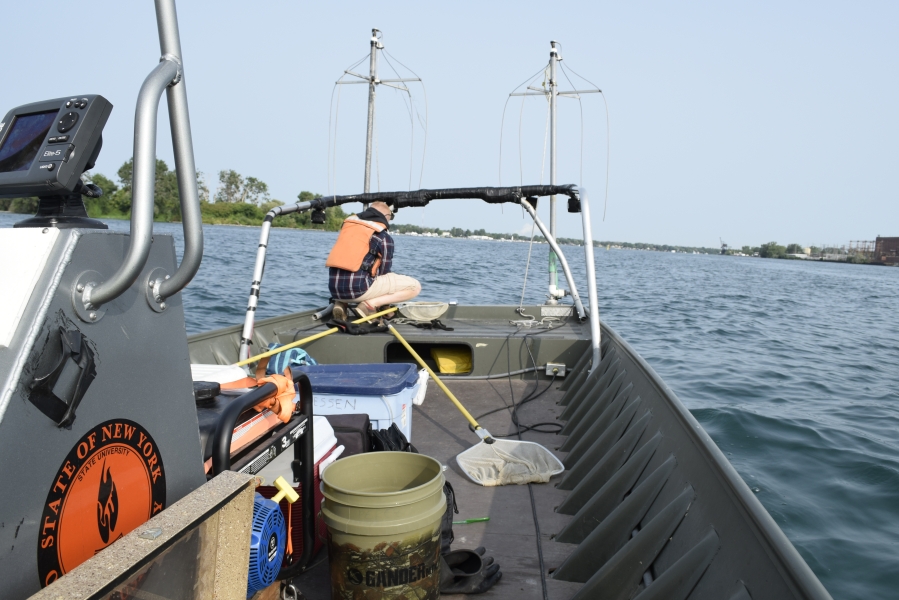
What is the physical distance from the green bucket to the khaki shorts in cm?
414

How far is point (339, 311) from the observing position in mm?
6395

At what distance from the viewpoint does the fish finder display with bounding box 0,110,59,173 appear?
1.35 meters

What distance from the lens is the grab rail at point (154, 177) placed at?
1263mm

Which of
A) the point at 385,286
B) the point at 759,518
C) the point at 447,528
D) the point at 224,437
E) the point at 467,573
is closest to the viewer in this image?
the point at 224,437

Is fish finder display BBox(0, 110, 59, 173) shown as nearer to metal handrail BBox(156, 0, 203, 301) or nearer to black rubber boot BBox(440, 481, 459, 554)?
metal handrail BBox(156, 0, 203, 301)

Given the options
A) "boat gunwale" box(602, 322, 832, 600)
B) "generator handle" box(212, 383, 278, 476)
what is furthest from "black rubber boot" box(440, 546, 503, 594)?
"generator handle" box(212, 383, 278, 476)

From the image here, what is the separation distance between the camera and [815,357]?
12898 millimetres

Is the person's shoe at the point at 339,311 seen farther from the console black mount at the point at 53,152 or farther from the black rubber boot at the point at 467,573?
the console black mount at the point at 53,152

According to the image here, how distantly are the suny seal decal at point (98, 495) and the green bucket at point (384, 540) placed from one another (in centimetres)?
76

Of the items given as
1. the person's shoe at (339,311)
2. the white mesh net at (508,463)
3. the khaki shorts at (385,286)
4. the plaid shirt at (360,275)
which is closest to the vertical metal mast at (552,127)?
the khaki shorts at (385,286)

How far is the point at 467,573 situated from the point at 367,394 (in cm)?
129

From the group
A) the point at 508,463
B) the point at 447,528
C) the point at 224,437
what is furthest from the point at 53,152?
the point at 508,463

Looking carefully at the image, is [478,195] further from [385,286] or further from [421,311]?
[421,311]

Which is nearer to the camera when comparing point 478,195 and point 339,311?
point 478,195
